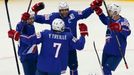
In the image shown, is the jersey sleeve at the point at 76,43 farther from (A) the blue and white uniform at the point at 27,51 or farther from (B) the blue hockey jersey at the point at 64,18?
(B) the blue hockey jersey at the point at 64,18

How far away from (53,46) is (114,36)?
0.96 meters

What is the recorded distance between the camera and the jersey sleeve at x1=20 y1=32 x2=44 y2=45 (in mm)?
4855

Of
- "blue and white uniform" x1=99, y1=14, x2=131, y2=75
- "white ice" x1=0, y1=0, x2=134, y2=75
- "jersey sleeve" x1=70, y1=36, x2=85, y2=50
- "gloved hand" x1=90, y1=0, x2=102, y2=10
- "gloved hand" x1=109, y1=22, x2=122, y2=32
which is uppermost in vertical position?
"gloved hand" x1=90, y1=0, x2=102, y2=10

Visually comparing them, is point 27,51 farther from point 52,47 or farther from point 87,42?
point 87,42

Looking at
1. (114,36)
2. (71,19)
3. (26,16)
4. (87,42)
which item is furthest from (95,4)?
(87,42)

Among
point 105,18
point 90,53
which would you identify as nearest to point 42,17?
point 105,18

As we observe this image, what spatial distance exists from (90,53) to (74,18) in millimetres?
1578

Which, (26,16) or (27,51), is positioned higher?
(26,16)

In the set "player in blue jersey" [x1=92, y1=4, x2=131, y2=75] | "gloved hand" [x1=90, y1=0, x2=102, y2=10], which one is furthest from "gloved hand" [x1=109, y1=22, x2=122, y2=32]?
"gloved hand" [x1=90, y1=0, x2=102, y2=10]

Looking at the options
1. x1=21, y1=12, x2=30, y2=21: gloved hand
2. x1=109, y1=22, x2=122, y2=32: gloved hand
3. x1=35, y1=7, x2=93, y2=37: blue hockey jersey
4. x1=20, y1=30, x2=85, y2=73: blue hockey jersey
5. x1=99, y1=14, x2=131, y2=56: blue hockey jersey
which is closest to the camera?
x1=20, y1=30, x2=85, y2=73: blue hockey jersey

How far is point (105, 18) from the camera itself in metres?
5.71

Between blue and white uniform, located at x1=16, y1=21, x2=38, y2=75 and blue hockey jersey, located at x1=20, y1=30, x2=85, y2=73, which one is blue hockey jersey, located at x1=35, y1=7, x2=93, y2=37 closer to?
blue and white uniform, located at x1=16, y1=21, x2=38, y2=75

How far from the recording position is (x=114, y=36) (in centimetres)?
551

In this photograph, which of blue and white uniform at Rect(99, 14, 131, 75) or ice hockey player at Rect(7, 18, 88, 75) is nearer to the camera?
ice hockey player at Rect(7, 18, 88, 75)
